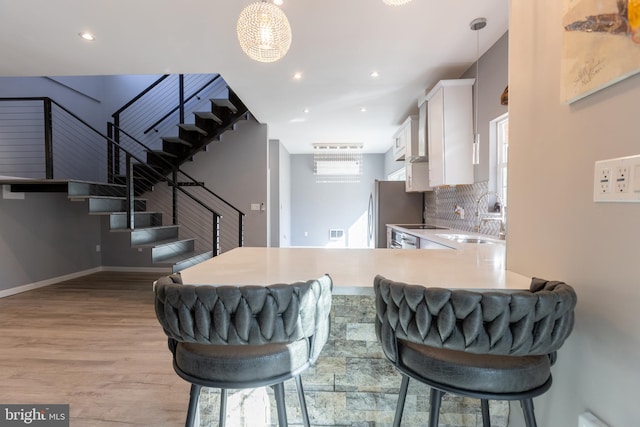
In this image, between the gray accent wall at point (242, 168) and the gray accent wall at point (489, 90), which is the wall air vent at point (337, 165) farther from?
the gray accent wall at point (489, 90)

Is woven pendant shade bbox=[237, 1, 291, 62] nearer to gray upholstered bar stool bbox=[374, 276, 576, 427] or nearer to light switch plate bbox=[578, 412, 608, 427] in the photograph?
gray upholstered bar stool bbox=[374, 276, 576, 427]

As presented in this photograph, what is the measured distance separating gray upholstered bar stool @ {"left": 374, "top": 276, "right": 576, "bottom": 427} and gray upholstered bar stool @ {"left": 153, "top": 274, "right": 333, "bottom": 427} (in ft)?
0.83

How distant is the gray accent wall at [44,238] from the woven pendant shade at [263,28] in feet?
14.2

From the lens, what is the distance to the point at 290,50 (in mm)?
2725

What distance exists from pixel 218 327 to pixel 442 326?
61 centimetres

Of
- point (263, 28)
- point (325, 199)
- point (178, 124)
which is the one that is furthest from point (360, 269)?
point (325, 199)

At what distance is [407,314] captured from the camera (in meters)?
0.76

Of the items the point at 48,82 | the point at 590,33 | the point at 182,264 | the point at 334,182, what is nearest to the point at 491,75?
the point at 590,33

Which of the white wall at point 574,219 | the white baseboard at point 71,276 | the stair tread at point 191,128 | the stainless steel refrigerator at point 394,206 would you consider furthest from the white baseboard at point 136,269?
Result: the white wall at point 574,219

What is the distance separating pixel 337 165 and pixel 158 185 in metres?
4.47

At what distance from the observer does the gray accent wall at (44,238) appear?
3.66 meters

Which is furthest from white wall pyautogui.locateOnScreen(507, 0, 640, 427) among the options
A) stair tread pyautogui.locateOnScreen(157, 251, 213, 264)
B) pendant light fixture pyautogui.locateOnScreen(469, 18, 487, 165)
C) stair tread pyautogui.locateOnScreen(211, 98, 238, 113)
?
stair tread pyautogui.locateOnScreen(211, 98, 238, 113)

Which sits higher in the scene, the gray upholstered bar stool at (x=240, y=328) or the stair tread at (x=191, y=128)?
the stair tread at (x=191, y=128)

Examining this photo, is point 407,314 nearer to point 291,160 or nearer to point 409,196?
point 409,196
